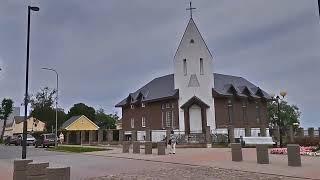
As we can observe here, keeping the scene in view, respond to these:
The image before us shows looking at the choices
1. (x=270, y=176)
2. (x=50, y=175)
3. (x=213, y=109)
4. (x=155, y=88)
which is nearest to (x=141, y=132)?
(x=155, y=88)

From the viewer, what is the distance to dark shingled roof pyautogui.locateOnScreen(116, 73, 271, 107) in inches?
2116

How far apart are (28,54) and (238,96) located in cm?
3531

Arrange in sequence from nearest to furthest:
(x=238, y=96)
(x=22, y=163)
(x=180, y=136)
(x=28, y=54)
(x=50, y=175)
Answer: (x=50, y=175) < (x=22, y=163) < (x=28, y=54) < (x=180, y=136) < (x=238, y=96)

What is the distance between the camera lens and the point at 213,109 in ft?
168

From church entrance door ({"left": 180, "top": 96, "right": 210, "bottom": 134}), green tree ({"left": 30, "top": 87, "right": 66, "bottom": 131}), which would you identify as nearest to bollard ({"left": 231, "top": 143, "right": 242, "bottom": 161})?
church entrance door ({"left": 180, "top": 96, "right": 210, "bottom": 134})

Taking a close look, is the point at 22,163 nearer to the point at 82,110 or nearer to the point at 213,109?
the point at 213,109

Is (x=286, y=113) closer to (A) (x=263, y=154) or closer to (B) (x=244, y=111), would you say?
(B) (x=244, y=111)

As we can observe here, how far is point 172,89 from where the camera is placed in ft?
178

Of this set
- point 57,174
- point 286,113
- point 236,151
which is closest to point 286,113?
point 286,113

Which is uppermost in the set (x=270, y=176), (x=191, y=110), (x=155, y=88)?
(x=155, y=88)

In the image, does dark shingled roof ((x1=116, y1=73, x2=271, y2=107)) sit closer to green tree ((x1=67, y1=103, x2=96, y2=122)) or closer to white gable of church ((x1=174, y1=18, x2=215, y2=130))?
white gable of church ((x1=174, y1=18, x2=215, y2=130))

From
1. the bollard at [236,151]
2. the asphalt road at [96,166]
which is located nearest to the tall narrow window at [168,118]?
the asphalt road at [96,166]

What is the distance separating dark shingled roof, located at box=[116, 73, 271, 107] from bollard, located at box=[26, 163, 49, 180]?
3919cm

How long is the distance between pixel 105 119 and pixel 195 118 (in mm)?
74778
